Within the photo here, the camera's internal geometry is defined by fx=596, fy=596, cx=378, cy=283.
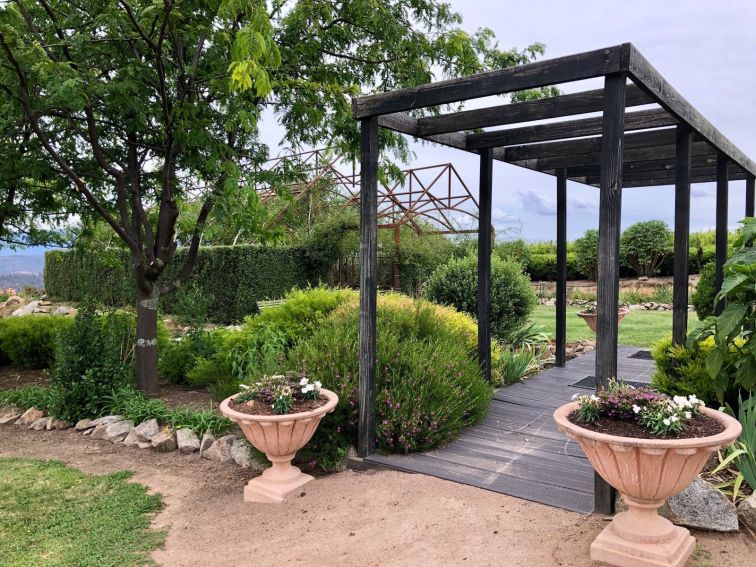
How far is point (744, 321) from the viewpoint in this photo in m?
3.75

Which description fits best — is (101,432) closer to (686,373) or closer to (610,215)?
(610,215)

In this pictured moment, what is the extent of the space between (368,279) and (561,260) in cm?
397

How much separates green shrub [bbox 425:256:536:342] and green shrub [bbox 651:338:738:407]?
419cm

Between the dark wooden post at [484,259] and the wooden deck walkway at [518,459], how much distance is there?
492mm

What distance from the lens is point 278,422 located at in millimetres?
3752

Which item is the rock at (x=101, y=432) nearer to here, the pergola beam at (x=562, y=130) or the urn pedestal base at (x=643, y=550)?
the pergola beam at (x=562, y=130)

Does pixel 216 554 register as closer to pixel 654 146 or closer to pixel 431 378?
pixel 431 378

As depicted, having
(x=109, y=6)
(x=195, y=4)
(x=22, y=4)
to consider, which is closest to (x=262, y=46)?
(x=195, y=4)

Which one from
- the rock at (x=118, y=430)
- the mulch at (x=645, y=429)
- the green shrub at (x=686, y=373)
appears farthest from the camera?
the rock at (x=118, y=430)

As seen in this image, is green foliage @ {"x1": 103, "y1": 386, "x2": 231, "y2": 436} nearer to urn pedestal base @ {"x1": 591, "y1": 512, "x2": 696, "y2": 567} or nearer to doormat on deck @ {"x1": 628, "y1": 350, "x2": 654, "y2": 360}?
urn pedestal base @ {"x1": 591, "y1": 512, "x2": 696, "y2": 567}

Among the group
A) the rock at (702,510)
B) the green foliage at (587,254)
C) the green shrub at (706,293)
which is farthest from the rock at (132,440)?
the green foliage at (587,254)

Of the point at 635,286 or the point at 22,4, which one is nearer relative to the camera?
the point at 22,4

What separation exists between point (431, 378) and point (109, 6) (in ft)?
→ 15.6

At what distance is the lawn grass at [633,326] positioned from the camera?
34.3ft
